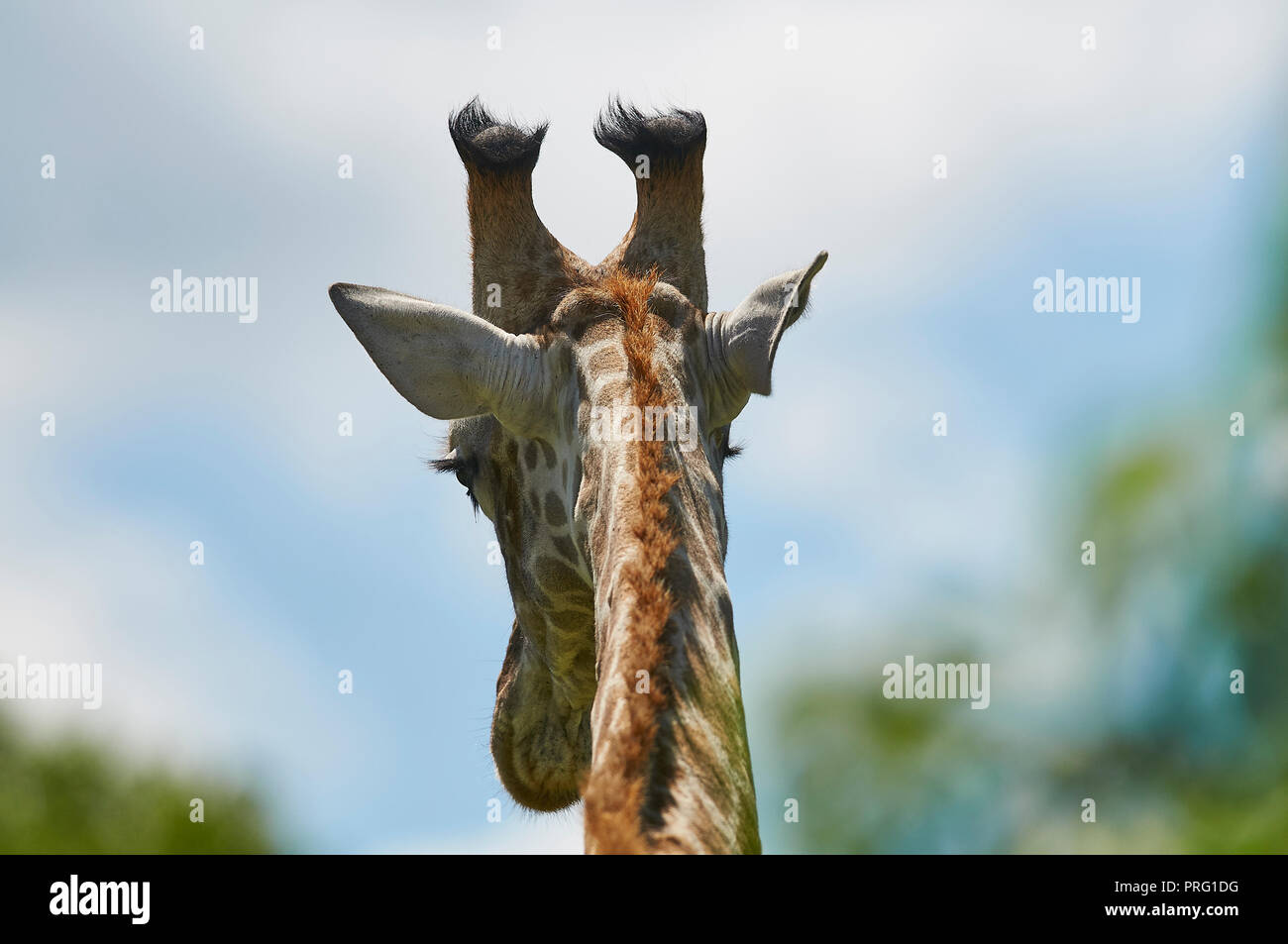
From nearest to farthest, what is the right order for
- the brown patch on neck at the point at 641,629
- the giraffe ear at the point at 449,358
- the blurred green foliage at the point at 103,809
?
the brown patch on neck at the point at 641,629 → the giraffe ear at the point at 449,358 → the blurred green foliage at the point at 103,809

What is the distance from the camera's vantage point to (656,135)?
7.10m

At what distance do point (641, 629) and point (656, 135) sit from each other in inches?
134

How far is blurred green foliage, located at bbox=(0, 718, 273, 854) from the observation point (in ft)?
67.1

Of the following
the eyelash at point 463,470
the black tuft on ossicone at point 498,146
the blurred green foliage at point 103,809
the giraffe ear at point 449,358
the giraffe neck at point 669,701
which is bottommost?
the blurred green foliage at point 103,809

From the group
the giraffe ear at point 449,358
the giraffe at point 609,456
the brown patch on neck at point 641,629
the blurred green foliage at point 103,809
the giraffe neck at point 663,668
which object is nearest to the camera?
the brown patch on neck at point 641,629

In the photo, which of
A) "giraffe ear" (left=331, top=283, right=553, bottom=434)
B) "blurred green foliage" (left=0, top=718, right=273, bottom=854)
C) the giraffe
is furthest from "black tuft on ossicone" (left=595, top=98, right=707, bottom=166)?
"blurred green foliage" (left=0, top=718, right=273, bottom=854)

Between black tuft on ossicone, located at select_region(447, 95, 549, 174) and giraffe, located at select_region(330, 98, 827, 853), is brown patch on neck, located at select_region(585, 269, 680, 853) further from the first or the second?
black tuft on ossicone, located at select_region(447, 95, 549, 174)

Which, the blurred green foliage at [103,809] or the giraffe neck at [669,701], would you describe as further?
the blurred green foliage at [103,809]

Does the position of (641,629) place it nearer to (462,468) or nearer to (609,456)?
(609,456)

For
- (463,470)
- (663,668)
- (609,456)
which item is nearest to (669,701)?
(663,668)

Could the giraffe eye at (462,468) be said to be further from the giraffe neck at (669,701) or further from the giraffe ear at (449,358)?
the giraffe neck at (669,701)

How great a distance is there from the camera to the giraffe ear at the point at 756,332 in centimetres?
578

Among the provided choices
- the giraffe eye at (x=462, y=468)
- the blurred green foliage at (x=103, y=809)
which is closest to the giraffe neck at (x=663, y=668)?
the giraffe eye at (x=462, y=468)

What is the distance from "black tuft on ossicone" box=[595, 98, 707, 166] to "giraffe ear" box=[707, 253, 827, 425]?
4.52 feet
